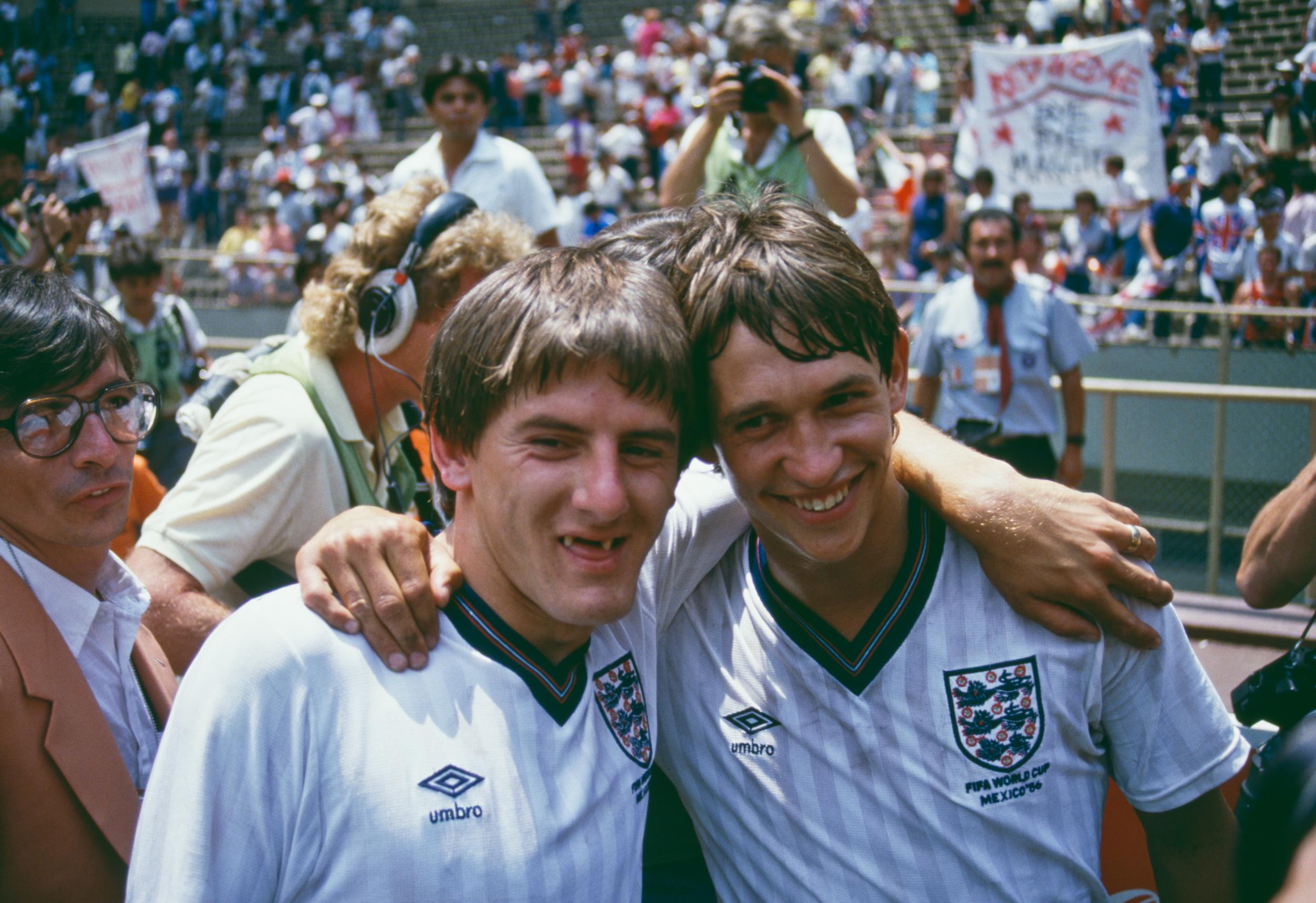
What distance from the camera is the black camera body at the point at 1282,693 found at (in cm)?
206

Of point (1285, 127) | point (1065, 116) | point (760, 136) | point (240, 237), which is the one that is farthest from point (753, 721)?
point (240, 237)

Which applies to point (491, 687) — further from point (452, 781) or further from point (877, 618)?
point (877, 618)

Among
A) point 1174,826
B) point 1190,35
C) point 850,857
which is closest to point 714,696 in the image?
point 850,857

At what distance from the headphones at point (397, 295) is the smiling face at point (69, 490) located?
95 cm

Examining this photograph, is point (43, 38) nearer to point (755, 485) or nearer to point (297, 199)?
point (297, 199)

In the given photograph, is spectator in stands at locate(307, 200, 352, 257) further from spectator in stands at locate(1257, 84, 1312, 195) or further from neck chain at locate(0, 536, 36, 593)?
neck chain at locate(0, 536, 36, 593)

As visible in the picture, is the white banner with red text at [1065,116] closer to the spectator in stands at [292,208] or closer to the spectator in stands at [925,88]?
the spectator in stands at [925,88]

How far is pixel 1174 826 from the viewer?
194 centimetres

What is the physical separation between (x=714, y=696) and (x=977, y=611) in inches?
19.0

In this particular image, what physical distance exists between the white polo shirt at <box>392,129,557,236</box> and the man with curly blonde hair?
188 centimetres

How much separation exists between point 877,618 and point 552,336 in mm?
753

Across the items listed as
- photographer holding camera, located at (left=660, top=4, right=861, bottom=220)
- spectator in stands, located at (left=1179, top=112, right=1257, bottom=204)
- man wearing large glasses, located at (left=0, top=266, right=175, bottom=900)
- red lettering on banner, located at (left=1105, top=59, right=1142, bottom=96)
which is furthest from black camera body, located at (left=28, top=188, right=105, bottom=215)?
spectator in stands, located at (left=1179, top=112, right=1257, bottom=204)

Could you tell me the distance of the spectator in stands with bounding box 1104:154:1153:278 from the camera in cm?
1187

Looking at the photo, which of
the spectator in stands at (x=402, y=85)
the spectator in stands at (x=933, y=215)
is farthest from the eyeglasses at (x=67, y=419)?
the spectator in stands at (x=402, y=85)
